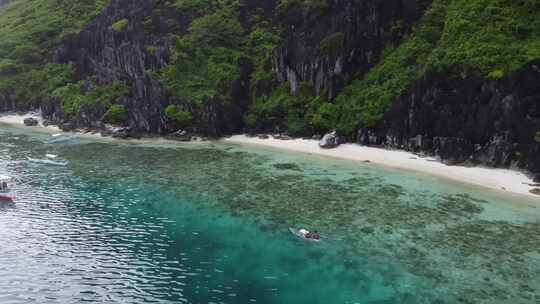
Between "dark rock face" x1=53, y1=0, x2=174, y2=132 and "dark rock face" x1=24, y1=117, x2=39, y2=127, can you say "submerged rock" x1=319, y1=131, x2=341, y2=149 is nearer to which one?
"dark rock face" x1=53, y1=0, x2=174, y2=132

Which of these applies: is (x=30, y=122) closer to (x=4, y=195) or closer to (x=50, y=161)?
(x=50, y=161)

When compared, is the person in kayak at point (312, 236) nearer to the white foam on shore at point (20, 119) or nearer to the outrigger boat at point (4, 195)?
the outrigger boat at point (4, 195)

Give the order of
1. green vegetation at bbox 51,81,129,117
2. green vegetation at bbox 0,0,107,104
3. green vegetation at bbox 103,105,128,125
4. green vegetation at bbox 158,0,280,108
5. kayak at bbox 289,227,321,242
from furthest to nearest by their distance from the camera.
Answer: green vegetation at bbox 0,0,107,104 → green vegetation at bbox 51,81,129,117 → green vegetation at bbox 103,105,128,125 → green vegetation at bbox 158,0,280,108 → kayak at bbox 289,227,321,242

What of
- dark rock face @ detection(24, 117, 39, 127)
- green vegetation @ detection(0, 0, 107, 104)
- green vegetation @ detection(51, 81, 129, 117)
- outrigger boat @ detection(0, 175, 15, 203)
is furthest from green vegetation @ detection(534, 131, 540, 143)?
green vegetation @ detection(0, 0, 107, 104)

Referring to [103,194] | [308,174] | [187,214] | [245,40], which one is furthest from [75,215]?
[245,40]

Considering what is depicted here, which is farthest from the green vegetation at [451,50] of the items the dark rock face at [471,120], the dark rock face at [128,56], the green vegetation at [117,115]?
the green vegetation at [117,115]

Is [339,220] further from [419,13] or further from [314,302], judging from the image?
[419,13]

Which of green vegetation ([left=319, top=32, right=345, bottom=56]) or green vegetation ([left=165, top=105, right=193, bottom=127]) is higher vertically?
green vegetation ([left=319, top=32, right=345, bottom=56])
